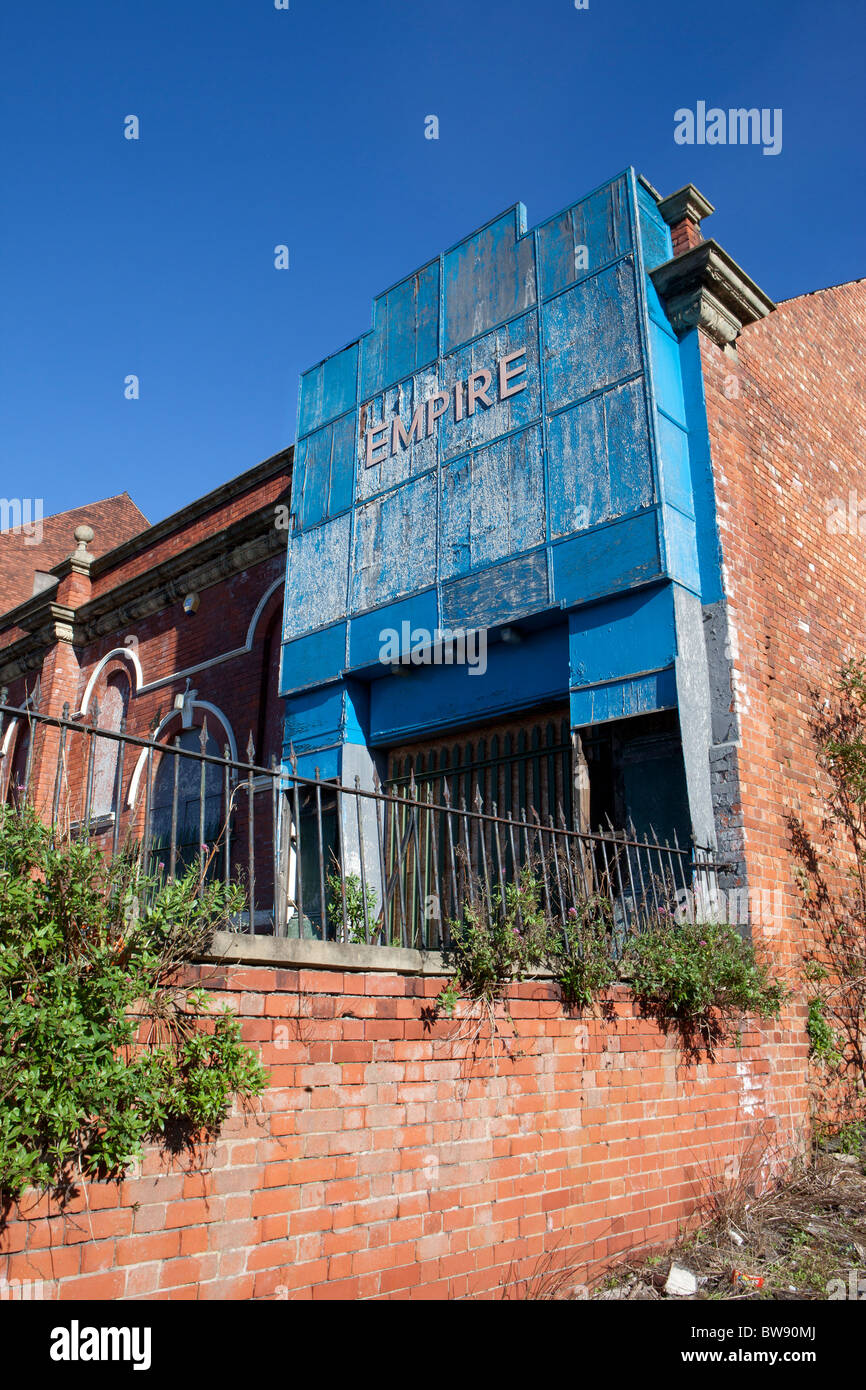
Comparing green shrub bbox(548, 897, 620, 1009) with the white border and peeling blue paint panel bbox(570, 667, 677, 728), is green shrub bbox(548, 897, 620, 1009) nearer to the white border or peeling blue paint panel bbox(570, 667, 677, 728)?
peeling blue paint panel bbox(570, 667, 677, 728)

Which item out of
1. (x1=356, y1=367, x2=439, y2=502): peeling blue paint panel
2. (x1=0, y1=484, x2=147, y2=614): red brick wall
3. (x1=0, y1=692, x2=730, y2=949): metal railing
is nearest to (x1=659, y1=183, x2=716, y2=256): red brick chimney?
(x1=356, y1=367, x2=439, y2=502): peeling blue paint panel

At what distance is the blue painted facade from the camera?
22.9ft


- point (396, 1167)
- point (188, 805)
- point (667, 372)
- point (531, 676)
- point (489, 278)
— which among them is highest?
point (489, 278)

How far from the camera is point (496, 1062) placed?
4.39 meters

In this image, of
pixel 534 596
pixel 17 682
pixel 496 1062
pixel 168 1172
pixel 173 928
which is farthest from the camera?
pixel 17 682

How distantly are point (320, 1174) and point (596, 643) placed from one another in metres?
4.39

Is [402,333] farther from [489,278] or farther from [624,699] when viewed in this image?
[624,699]

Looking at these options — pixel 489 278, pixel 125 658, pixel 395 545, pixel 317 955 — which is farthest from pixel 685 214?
pixel 125 658

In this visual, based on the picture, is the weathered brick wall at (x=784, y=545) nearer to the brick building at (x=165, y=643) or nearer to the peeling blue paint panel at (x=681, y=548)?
the peeling blue paint panel at (x=681, y=548)

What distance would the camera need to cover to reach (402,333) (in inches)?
379

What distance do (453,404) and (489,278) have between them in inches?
49.9
